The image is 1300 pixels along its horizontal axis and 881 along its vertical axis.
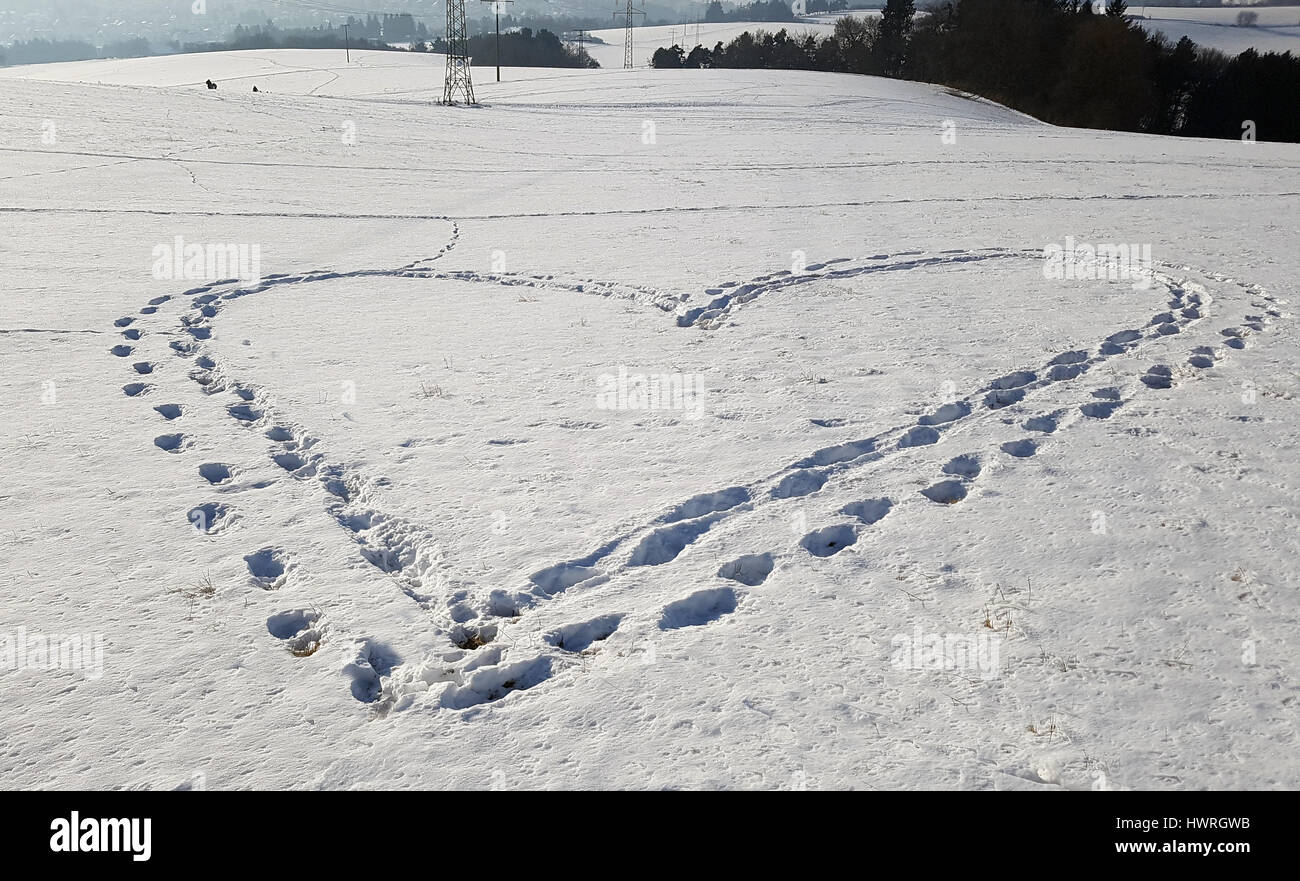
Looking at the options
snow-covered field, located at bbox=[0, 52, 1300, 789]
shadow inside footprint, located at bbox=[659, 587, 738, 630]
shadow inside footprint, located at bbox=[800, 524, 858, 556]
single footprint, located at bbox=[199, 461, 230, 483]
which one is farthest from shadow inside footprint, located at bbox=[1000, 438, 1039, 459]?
single footprint, located at bbox=[199, 461, 230, 483]

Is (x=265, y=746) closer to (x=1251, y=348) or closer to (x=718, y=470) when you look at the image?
(x=718, y=470)

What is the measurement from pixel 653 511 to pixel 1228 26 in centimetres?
11201

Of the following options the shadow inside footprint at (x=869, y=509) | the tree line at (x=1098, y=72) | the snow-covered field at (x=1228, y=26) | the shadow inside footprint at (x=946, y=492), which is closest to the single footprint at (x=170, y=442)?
the shadow inside footprint at (x=869, y=509)

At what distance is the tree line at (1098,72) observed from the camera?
49938 mm

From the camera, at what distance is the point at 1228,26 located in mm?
88750

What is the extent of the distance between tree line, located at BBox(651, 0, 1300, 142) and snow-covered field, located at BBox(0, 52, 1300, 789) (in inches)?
1801

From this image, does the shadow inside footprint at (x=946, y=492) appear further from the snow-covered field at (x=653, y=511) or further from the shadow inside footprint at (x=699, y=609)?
the shadow inside footprint at (x=699, y=609)

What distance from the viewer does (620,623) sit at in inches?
149

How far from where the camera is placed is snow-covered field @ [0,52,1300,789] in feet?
10.2

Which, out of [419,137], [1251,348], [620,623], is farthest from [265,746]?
[419,137]

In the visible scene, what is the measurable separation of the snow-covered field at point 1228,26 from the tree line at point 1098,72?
12.0 m

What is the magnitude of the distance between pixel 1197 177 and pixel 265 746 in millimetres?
19815

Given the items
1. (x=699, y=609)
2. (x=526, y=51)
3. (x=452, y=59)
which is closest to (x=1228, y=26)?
(x=526, y=51)

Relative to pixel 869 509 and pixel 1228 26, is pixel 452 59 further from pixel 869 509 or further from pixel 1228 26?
pixel 1228 26
